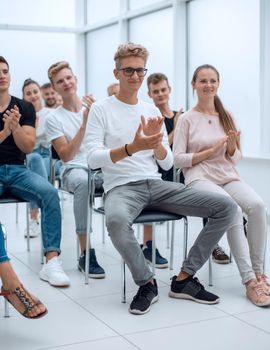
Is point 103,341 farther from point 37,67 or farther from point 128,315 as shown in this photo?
point 37,67

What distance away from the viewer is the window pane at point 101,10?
6.77 metres

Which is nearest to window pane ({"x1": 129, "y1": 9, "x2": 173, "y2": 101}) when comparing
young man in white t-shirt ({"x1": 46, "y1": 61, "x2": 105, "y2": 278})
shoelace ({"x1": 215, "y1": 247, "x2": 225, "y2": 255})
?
young man in white t-shirt ({"x1": 46, "y1": 61, "x2": 105, "y2": 278})

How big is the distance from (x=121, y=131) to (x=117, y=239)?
0.58 meters

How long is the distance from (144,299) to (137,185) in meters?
0.56

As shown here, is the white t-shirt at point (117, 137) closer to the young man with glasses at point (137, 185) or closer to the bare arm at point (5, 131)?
the young man with glasses at point (137, 185)

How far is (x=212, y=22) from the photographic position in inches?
204

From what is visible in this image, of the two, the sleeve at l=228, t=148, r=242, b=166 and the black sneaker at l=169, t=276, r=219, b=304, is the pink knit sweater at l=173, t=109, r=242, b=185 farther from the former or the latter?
the black sneaker at l=169, t=276, r=219, b=304

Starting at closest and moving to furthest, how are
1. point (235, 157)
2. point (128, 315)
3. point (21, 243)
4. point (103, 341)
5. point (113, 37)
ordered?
point (103, 341)
point (128, 315)
point (235, 157)
point (21, 243)
point (113, 37)

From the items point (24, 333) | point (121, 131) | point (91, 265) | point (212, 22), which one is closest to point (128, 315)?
point (24, 333)

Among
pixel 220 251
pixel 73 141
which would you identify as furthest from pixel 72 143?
pixel 220 251

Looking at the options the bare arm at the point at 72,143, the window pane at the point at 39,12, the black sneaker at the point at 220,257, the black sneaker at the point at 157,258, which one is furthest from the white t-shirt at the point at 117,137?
the window pane at the point at 39,12

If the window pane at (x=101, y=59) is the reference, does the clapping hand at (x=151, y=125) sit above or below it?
below

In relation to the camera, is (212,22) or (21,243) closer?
(21,243)

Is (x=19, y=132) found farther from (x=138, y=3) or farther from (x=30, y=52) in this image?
(x=30, y=52)
